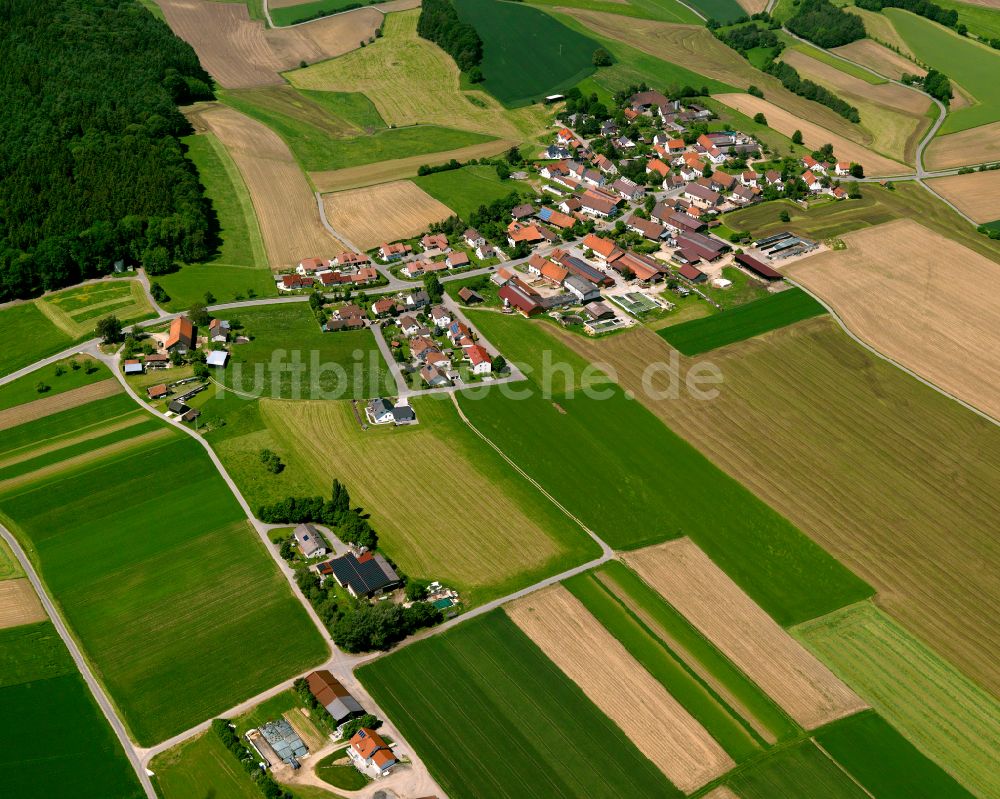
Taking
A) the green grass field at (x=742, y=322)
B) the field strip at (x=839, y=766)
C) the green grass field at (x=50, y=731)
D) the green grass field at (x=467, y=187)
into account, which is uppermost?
the green grass field at (x=467, y=187)

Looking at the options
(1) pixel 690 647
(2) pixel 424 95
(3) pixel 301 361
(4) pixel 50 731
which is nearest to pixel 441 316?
(3) pixel 301 361

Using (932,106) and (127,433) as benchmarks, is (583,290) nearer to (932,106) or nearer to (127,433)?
(127,433)

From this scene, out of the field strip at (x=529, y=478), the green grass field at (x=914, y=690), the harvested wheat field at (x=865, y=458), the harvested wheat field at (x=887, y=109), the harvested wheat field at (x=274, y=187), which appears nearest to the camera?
the green grass field at (x=914, y=690)

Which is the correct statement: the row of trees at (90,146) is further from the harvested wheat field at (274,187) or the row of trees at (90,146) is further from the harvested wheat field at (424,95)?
the harvested wheat field at (424,95)

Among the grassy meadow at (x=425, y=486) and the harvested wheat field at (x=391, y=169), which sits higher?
the harvested wheat field at (x=391, y=169)

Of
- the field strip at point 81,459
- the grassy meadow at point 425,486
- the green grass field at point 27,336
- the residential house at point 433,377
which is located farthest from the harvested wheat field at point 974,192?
the green grass field at point 27,336

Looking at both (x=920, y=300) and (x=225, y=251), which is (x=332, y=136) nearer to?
(x=225, y=251)

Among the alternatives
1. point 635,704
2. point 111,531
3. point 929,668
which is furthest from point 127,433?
point 929,668
